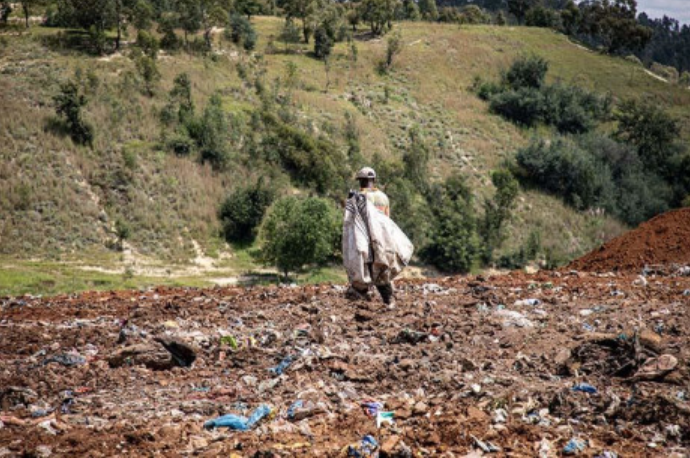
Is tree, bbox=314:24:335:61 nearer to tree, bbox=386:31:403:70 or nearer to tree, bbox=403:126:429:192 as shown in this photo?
tree, bbox=386:31:403:70

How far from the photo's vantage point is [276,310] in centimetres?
865

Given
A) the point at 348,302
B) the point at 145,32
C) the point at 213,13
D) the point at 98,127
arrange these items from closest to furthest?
the point at 348,302 → the point at 98,127 → the point at 145,32 → the point at 213,13

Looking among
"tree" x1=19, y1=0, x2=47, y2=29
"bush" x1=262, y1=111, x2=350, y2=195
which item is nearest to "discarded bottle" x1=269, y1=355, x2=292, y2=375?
"bush" x1=262, y1=111, x2=350, y2=195

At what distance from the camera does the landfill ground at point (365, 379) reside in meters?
4.38

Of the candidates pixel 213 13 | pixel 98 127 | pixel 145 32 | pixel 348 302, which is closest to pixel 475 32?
pixel 213 13

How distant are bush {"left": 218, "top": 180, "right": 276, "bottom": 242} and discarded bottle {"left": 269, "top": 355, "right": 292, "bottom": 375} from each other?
22.7m

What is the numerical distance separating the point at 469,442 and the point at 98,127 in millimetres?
29671

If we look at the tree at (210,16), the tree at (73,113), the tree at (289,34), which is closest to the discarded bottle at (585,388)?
the tree at (73,113)

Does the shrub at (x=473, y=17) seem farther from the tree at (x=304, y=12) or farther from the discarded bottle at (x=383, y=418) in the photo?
the discarded bottle at (x=383, y=418)

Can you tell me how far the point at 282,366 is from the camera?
6.14 metres

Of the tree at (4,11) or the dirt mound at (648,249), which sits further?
the tree at (4,11)

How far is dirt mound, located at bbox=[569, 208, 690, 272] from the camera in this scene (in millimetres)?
13758

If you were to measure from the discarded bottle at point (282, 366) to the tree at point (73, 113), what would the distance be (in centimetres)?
2605

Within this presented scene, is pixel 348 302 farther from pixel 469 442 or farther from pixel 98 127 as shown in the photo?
pixel 98 127
